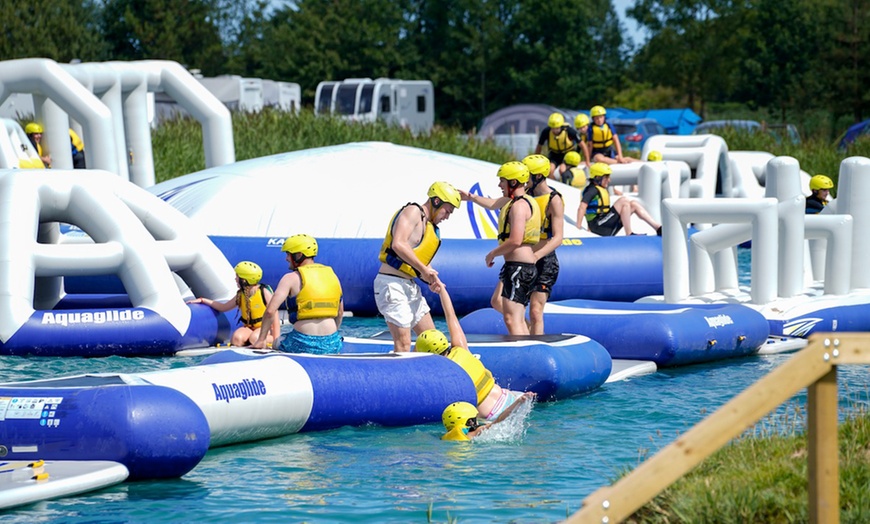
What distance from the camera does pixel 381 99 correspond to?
3544 centimetres

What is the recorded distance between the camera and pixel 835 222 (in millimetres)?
11672

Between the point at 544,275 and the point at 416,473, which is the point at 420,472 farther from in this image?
the point at 544,275

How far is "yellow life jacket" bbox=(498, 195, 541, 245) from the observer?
380 inches

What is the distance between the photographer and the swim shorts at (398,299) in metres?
8.98

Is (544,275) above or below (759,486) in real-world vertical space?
above

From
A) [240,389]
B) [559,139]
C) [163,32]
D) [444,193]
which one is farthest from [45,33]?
[240,389]

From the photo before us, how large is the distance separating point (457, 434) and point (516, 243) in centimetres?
229

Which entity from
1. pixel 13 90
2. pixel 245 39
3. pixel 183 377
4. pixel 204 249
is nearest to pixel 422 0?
pixel 245 39

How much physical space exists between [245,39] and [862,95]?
3031cm

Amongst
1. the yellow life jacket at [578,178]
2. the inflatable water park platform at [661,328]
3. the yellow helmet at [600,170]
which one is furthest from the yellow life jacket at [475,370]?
the yellow life jacket at [578,178]

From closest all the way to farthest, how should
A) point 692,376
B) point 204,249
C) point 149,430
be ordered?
point 149,430 < point 692,376 < point 204,249

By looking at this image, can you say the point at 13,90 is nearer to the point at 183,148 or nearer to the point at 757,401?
the point at 183,148

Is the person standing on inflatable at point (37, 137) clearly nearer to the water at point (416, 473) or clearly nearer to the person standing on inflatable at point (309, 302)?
the person standing on inflatable at point (309, 302)

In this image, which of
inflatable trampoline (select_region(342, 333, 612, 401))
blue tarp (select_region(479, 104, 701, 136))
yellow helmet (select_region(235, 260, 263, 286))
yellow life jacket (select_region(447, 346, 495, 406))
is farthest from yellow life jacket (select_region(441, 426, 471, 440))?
blue tarp (select_region(479, 104, 701, 136))
